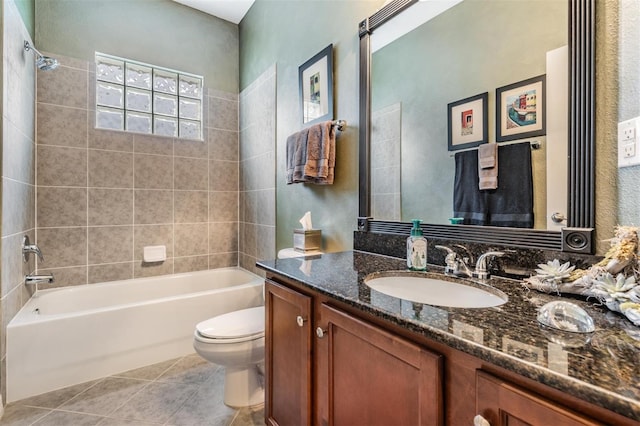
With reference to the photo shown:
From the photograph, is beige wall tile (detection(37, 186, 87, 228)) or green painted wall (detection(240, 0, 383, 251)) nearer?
green painted wall (detection(240, 0, 383, 251))

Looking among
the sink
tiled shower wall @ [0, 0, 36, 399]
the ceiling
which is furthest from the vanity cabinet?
the ceiling

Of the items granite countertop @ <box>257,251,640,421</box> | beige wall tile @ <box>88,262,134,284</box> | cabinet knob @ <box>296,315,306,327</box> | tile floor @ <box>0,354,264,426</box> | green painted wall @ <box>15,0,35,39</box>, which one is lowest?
tile floor @ <box>0,354,264,426</box>

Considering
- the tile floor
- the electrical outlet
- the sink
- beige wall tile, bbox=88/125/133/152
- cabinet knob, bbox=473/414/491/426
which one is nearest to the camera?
cabinet knob, bbox=473/414/491/426

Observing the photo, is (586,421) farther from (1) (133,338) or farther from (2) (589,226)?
(1) (133,338)

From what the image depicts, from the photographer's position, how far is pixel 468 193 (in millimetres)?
1221

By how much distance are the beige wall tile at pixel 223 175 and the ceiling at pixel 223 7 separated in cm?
146

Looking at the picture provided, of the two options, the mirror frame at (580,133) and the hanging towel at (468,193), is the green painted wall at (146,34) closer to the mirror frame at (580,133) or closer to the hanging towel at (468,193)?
the hanging towel at (468,193)

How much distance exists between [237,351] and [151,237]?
1.74 metres

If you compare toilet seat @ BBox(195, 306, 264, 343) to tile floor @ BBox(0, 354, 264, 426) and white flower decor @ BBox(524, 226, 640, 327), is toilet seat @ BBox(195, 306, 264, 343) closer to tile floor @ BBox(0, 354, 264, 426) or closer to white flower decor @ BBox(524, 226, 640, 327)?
tile floor @ BBox(0, 354, 264, 426)

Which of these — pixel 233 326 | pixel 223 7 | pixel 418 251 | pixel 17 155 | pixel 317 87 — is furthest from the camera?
pixel 223 7

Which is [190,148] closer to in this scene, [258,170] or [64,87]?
[258,170]

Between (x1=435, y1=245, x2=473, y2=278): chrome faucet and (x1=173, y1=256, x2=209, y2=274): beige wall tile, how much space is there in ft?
8.39

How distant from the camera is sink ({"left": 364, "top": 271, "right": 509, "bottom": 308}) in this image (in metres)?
0.99

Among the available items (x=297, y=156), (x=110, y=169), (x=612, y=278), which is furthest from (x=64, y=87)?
(x=612, y=278)
